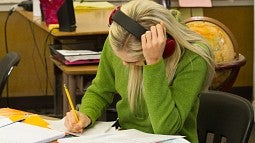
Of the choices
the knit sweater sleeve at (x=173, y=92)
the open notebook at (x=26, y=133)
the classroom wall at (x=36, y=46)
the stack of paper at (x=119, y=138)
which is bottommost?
the classroom wall at (x=36, y=46)

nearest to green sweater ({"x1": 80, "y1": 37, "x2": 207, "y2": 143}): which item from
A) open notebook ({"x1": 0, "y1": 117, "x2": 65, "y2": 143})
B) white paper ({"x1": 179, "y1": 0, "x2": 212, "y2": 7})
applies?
open notebook ({"x1": 0, "y1": 117, "x2": 65, "y2": 143})

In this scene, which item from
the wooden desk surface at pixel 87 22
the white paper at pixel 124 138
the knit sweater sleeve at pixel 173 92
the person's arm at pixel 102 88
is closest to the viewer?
the white paper at pixel 124 138

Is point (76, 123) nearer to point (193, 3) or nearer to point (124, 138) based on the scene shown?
point (124, 138)

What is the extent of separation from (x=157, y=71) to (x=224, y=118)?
366 millimetres

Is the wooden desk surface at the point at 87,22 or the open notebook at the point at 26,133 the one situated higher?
the wooden desk surface at the point at 87,22

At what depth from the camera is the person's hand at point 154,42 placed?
61.0 inches

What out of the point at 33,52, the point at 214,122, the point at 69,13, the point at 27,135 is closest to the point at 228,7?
the point at 33,52

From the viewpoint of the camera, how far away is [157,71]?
161 cm

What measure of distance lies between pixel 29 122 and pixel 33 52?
9.67ft

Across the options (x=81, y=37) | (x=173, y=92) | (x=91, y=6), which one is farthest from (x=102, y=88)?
(x=91, y=6)

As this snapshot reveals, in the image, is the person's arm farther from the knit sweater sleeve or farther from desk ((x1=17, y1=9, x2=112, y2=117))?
desk ((x1=17, y1=9, x2=112, y2=117))

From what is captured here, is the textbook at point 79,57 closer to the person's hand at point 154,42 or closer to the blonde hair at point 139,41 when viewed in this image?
the blonde hair at point 139,41

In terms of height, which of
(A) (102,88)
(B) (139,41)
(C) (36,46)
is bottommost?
(C) (36,46)

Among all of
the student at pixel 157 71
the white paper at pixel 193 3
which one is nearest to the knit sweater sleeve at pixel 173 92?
the student at pixel 157 71
